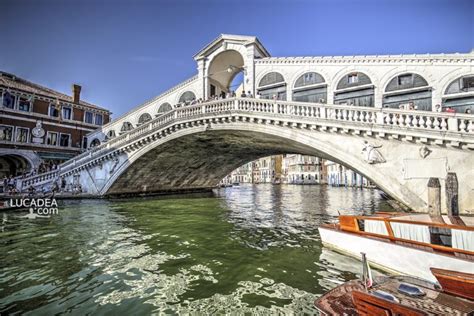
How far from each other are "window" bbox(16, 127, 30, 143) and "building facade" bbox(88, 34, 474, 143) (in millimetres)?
14682

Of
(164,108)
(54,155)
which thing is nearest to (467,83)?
(164,108)

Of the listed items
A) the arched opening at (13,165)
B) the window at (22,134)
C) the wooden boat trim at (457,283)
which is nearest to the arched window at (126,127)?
the window at (22,134)

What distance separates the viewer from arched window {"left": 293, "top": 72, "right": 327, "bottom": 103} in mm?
16562

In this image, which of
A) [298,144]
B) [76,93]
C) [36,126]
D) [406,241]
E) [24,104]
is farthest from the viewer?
[76,93]

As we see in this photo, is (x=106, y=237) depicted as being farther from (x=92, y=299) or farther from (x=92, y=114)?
(x=92, y=114)

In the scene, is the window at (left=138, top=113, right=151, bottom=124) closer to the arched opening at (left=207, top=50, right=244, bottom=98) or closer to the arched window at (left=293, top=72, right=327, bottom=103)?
the arched opening at (left=207, top=50, right=244, bottom=98)

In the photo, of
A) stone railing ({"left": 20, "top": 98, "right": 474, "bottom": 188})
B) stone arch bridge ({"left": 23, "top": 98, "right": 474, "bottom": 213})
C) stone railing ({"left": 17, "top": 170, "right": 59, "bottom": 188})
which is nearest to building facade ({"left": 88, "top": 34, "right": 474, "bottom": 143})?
stone railing ({"left": 20, "top": 98, "right": 474, "bottom": 188})

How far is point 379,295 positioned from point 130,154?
1943 centimetres

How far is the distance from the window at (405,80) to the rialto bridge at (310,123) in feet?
0.16

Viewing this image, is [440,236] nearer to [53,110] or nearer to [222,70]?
[222,70]

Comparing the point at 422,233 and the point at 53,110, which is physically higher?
the point at 53,110

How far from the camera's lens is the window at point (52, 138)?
26.1 meters

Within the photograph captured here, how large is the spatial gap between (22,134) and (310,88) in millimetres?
26981

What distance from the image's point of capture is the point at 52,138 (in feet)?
87.0
